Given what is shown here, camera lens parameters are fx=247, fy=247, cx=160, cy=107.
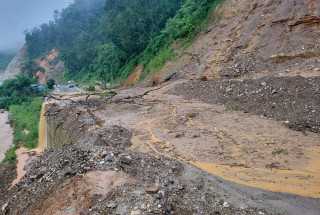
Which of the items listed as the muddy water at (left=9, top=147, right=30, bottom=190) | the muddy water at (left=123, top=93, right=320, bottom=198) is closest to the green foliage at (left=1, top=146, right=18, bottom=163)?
the muddy water at (left=9, top=147, right=30, bottom=190)

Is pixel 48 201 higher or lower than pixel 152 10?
lower

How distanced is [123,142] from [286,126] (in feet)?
17.4

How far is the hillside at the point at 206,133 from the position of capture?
4.48 metres

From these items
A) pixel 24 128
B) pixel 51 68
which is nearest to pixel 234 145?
pixel 24 128

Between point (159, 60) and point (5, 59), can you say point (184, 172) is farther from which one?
point (5, 59)

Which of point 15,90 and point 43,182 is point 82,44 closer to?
point 15,90

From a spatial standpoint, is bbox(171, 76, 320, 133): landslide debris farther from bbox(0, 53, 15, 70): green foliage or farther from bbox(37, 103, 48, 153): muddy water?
bbox(0, 53, 15, 70): green foliage

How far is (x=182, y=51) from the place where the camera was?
728 inches

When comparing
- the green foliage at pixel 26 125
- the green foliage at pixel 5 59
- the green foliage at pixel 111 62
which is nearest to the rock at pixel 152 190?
the green foliage at pixel 26 125

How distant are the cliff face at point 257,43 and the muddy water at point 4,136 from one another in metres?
12.6

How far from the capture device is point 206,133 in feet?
27.0

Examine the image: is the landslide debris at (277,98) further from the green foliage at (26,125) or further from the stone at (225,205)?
the green foliage at (26,125)

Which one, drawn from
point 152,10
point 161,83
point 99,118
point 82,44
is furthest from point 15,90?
point 99,118

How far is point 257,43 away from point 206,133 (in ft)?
26.3
